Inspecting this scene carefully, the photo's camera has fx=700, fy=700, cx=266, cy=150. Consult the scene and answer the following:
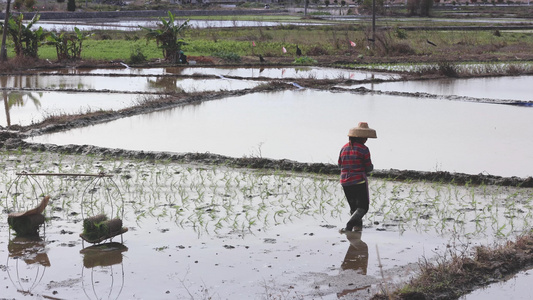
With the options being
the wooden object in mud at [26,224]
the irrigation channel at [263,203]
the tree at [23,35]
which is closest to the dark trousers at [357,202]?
the irrigation channel at [263,203]

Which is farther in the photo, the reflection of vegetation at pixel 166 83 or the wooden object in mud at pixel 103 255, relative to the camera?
the reflection of vegetation at pixel 166 83

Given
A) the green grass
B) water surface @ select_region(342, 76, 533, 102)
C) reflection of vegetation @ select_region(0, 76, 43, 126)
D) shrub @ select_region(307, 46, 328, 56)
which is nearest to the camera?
reflection of vegetation @ select_region(0, 76, 43, 126)

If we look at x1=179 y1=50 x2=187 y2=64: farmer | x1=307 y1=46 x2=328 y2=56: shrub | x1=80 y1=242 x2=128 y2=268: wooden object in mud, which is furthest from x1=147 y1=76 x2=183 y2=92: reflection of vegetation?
x1=80 y1=242 x2=128 y2=268: wooden object in mud

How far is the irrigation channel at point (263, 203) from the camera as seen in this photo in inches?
183

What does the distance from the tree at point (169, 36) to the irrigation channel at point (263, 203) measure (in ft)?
23.0

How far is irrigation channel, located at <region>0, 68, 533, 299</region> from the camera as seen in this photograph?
4652 millimetres

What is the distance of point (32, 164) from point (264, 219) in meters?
3.32

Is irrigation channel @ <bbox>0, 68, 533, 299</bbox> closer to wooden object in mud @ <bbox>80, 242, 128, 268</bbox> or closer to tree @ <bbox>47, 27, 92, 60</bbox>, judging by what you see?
wooden object in mud @ <bbox>80, 242, 128, 268</bbox>

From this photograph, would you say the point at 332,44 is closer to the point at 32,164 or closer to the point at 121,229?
the point at 32,164

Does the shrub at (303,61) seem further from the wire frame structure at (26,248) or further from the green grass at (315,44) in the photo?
the wire frame structure at (26,248)

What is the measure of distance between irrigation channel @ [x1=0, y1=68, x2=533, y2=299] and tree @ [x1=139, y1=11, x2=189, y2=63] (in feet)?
23.0

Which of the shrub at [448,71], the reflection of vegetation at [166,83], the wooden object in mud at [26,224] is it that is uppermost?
the shrub at [448,71]

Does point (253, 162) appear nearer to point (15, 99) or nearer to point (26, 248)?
point (26, 248)

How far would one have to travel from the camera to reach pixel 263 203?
6512 mm
